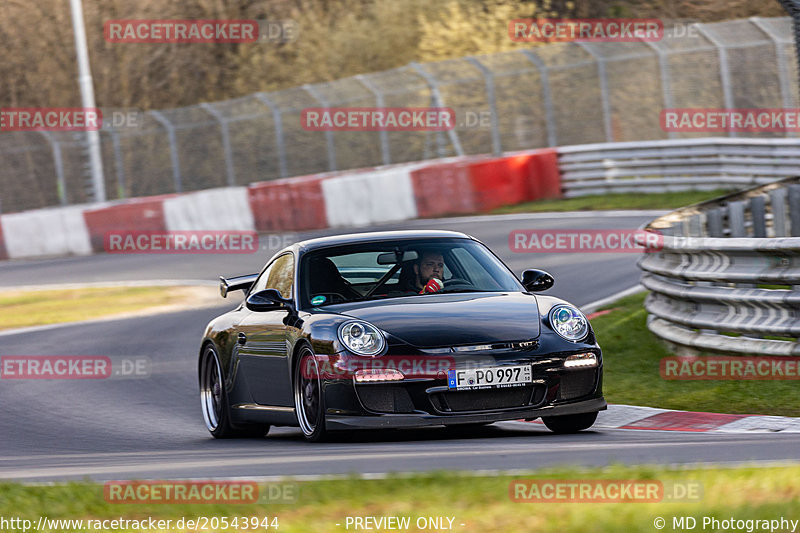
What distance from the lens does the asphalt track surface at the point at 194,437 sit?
6.41m

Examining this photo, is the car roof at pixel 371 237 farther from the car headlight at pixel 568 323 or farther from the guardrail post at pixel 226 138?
the guardrail post at pixel 226 138

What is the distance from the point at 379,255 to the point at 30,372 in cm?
596

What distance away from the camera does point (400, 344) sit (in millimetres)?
7820

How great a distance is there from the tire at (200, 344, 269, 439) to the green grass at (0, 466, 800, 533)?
12.1 feet

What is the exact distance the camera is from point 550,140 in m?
28.7

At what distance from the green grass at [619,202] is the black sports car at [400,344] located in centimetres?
1419

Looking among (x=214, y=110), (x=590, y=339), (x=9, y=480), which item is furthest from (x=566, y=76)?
(x=9, y=480)
